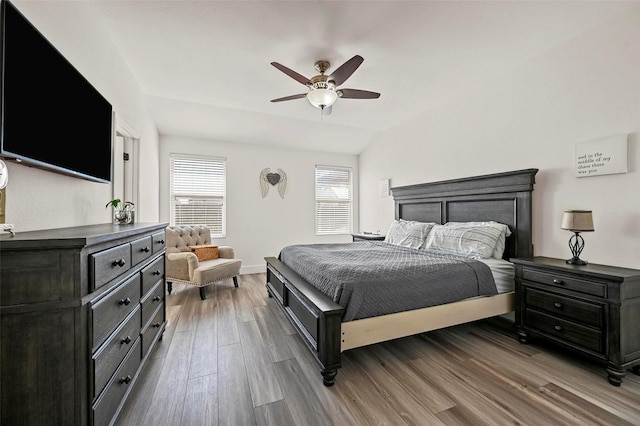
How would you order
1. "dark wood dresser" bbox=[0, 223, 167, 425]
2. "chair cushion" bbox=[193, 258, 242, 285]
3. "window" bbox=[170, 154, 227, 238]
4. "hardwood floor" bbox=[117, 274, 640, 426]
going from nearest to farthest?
"dark wood dresser" bbox=[0, 223, 167, 425], "hardwood floor" bbox=[117, 274, 640, 426], "chair cushion" bbox=[193, 258, 242, 285], "window" bbox=[170, 154, 227, 238]

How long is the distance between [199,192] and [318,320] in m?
3.80

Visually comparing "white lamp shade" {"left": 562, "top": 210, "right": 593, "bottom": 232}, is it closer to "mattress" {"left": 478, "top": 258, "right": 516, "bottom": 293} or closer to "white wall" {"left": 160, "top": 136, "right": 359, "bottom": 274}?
"mattress" {"left": 478, "top": 258, "right": 516, "bottom": 293}

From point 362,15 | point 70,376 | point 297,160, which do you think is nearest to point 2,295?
point 70,376

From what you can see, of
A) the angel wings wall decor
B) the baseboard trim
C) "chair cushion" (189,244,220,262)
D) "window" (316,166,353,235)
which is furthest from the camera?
"window" (316,166,353,235)

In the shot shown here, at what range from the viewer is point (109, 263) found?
1.27 metres

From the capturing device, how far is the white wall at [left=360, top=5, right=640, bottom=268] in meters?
2.11

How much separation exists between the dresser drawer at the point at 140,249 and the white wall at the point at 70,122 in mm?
468

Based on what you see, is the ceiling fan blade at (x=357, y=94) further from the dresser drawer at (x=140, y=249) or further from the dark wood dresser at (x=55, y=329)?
the dark wood dresser at (x=55, y=329)

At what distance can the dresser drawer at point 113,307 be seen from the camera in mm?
1146

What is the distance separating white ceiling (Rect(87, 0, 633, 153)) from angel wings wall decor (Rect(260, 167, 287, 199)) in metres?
1.47

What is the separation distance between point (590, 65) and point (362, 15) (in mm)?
2083

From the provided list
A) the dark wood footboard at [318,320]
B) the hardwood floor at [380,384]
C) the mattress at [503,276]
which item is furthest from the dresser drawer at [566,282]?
the dark wood footboard at [318,320]

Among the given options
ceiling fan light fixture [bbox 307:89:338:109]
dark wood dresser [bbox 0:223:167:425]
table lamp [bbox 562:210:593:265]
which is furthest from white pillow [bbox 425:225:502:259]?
dark wood dresser [bbox 0:223:167:425]

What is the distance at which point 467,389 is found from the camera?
5.77ft
